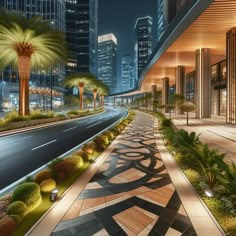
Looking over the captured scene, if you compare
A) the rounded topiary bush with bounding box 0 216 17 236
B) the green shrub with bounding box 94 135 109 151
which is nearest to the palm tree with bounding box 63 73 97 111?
the green shrub with bounding box 94 135 109 151

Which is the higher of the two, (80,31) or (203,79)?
(80,31)

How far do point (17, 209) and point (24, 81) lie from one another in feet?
77.8

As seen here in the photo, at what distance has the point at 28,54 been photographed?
25375 mm

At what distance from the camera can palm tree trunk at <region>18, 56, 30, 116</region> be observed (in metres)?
25.4

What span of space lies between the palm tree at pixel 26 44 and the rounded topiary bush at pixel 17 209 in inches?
886

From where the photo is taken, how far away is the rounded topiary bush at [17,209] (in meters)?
4.78

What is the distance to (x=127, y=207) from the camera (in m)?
5.42

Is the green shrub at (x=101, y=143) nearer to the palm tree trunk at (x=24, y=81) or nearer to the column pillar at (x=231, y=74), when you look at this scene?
the column pillar at (x=231, y=74)

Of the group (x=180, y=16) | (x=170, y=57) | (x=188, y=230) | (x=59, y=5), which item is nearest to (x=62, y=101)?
(x=59, y=5)

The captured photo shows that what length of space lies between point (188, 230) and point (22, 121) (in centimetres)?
2325

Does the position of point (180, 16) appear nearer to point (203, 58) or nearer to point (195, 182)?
point (203, 58)

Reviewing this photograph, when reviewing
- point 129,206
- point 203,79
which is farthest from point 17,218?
point 203,79

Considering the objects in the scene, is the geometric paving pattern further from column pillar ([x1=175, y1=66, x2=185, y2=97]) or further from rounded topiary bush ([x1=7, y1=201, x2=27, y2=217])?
column pillar ([x1=175, y1=66, x2=185, y2=97])

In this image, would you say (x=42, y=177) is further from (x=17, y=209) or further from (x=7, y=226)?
(x=7, y=226)
